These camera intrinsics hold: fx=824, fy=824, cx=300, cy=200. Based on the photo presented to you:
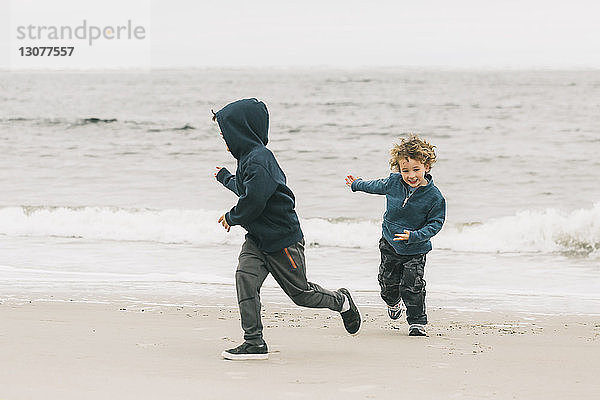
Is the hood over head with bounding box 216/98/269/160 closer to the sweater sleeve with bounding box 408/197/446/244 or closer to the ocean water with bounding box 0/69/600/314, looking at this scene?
the sweater sleeve with bounding box 408/197/446/244

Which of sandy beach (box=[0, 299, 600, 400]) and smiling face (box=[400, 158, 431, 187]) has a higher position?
smiling face (box=[400, 158, 431, 187])

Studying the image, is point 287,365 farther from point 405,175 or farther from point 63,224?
point 63,224

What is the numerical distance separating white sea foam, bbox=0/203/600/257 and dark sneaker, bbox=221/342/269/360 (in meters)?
5.91

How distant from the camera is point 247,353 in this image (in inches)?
175

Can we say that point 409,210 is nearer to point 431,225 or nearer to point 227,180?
point 431,225

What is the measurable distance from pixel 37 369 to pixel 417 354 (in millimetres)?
2070

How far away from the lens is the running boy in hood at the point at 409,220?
5.18m

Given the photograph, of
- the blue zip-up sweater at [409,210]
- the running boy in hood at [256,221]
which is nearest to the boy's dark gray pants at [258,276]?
the running boy in hood at [256,221]

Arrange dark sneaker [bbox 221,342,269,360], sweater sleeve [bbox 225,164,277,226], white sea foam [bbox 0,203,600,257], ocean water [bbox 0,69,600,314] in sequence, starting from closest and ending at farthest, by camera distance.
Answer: sweater sleeve [bbox 225,164,277,226] → dark sneaker [bbox 221,342,269,360] → ocean water [bbox 0,69,600,314] → white sea foam [bbox 0,203,600,257]

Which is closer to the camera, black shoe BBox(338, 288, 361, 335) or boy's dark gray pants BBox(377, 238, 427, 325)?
black shoe BBox(338, 288, 361, 335)

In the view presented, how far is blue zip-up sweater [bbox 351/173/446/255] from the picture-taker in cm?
522

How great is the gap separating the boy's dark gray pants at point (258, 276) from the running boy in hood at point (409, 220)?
77 centimetres

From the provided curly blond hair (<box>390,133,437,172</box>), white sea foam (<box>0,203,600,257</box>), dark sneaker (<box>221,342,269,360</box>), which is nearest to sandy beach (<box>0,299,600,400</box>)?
dark sneaker (<box>221,342,269,360</box>)

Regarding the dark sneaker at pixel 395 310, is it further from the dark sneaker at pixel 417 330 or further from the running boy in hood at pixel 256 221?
the running boy in hood at pixel 256 221
